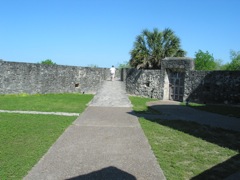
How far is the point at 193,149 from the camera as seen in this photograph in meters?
6.95

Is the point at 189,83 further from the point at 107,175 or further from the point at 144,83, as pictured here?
the point at 107,175

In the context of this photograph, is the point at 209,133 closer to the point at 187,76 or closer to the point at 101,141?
the point at 101,141

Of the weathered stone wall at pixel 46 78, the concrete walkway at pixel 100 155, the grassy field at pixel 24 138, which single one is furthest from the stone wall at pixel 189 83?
the grassy field at pixel 24 138

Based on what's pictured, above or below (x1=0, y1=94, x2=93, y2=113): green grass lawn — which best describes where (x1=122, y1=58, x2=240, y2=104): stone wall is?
above

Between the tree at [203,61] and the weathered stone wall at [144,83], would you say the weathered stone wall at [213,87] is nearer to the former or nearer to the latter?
the weathered stone wall at [144,83]

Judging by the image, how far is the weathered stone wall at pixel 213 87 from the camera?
16.1m

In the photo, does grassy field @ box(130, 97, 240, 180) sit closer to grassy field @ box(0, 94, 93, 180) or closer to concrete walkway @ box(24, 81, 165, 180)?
concrete walkway @ box(24, 81, 165, 180)

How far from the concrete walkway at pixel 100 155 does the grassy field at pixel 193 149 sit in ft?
1.00

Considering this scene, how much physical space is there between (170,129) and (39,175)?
5.17 metres

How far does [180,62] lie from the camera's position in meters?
18.1

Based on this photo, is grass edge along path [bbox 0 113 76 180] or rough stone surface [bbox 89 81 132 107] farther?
rough stone surface [bbox 89 81 132 107]

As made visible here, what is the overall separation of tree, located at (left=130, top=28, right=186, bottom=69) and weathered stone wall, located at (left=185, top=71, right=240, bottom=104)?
5285 mm

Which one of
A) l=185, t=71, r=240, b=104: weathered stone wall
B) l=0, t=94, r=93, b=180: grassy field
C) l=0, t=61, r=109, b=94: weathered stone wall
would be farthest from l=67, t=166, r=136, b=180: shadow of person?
l=0, t=61, r=109, b=94: weathered stone wall

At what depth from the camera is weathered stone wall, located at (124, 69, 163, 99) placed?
19.4 meters
